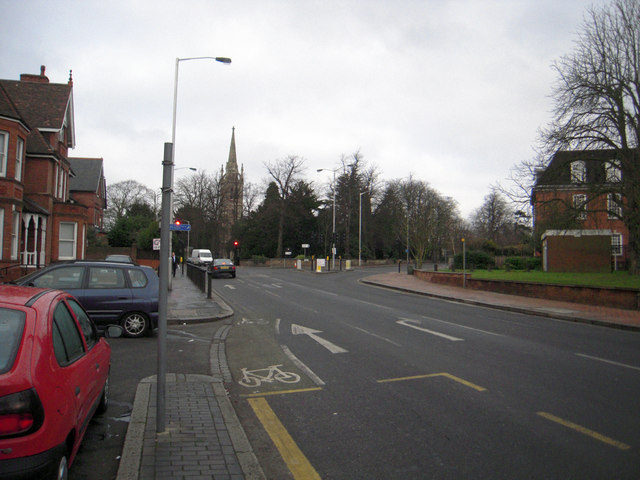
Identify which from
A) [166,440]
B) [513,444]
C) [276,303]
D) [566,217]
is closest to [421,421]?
[513,444]

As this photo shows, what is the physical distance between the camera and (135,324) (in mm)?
10125

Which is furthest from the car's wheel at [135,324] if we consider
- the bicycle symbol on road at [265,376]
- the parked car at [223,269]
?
the parked car at [223,269]

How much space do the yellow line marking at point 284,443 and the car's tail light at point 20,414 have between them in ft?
6.54

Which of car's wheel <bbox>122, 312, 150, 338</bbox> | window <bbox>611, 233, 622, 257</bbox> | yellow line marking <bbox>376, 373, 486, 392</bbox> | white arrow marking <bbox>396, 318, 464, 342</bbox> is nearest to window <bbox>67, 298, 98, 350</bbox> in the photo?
yellow line marking <bbox>376, 373, 486, 392</bbox>

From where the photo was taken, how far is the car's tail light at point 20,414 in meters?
2.73

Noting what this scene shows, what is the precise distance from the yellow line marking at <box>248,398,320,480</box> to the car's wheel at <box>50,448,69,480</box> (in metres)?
1.70

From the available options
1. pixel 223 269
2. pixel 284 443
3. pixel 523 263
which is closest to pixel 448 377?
pixel 284 443

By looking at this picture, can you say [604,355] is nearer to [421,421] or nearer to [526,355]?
[526,355]

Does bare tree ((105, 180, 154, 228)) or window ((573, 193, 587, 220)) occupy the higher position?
bare tree ((105, 180, 154, 228))

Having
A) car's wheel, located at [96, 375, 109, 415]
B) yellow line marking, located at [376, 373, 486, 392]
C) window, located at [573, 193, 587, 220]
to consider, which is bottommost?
yellow line marking, located at [376, 373, 486, 392]

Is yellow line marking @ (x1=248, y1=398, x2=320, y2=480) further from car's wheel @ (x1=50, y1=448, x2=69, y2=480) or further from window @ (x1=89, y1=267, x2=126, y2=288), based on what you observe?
window @ (x1=89, y1=267, x2=126, y2=288)

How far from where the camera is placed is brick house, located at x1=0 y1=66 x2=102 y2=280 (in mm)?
20188

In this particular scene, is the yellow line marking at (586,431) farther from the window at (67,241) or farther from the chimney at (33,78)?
the chimney at (33,78)

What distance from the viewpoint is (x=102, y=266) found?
10141 mm
